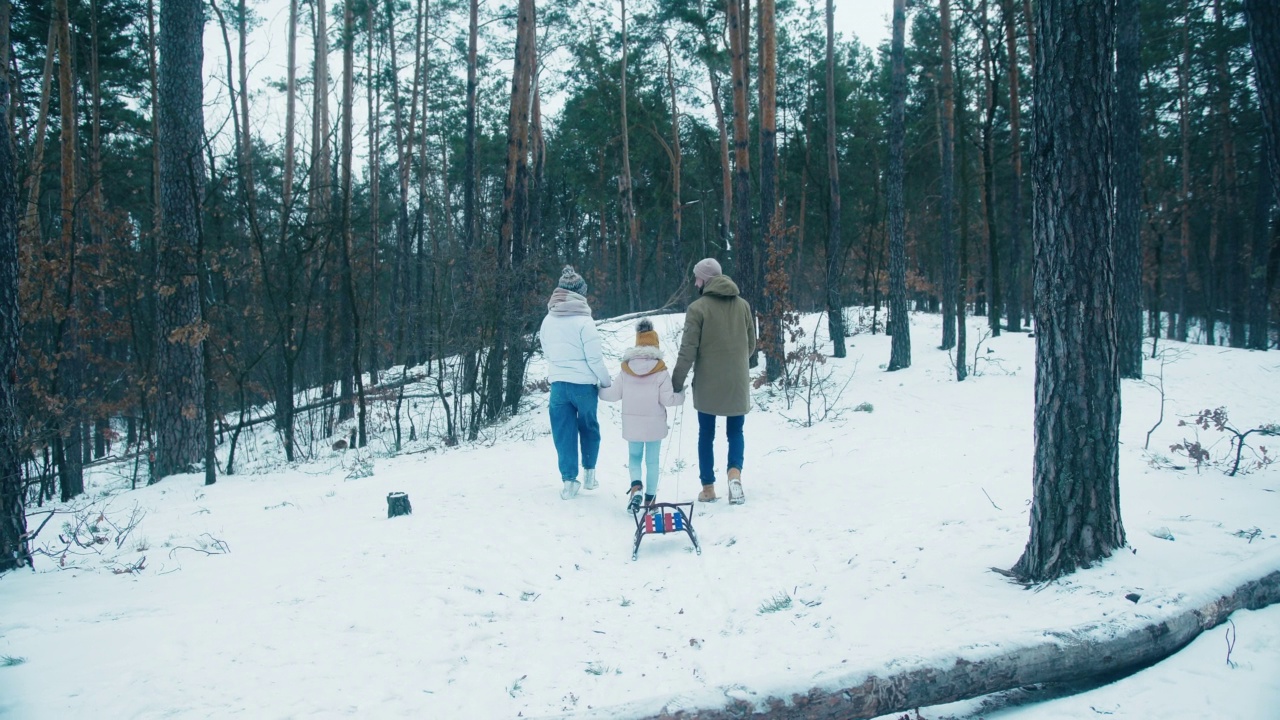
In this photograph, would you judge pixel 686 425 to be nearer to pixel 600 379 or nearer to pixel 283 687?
pixel 600 379

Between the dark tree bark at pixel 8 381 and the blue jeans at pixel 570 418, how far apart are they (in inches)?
149

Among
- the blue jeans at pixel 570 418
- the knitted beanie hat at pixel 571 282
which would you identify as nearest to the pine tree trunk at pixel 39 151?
the knitted beanie hat at pixel 571 282

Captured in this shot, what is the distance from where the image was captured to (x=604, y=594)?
4676 millimetres

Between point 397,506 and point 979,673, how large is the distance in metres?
4.65

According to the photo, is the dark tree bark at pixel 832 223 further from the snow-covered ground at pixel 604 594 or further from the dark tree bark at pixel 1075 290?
the dark tree bark at pixel 1075 290

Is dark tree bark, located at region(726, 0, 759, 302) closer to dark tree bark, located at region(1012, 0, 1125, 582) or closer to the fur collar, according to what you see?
the fur collar

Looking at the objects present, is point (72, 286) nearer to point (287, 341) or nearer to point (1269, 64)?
point (287, 341)

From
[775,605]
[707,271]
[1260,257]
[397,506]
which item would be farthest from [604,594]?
[1260,257]

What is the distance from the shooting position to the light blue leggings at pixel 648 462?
606 cm

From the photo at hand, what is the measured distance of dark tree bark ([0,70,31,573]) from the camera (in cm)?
459

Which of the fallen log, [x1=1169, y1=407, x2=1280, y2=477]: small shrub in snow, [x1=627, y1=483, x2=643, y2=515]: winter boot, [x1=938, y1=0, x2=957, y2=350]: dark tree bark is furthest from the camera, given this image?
[x1=938, y1=0, x2=957, y2=350]: dark tree bark

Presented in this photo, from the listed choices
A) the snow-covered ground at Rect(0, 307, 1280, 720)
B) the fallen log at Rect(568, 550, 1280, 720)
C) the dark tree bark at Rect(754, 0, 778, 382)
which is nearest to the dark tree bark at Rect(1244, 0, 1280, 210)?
the snow-covered ground at Rect(0, 307, 1280, 720)

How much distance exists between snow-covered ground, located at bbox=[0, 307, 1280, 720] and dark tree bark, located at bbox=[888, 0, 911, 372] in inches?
266

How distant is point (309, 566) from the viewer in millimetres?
4602
